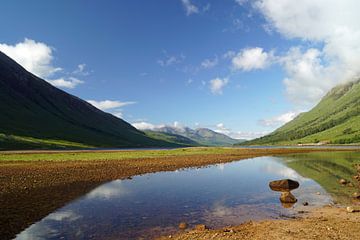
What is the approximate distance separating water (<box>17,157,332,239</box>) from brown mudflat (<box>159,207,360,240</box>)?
Answer: 6.56 feet

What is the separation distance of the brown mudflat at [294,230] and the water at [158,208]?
200cm

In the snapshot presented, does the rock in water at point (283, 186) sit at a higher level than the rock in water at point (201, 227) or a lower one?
higher

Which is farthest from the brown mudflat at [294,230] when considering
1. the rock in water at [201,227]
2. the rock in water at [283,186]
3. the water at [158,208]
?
the rock in water at [283,186]

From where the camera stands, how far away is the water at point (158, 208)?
2102cm

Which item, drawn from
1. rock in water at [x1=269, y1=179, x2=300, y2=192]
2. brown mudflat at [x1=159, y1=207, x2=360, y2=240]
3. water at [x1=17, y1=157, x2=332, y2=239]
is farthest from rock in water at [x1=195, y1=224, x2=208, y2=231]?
rock in water at [x1=269, y1=179, x2=300, y2=192]

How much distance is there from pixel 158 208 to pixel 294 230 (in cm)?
1288

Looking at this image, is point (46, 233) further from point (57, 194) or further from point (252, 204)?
point (252, 204)

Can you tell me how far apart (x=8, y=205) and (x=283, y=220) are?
24835 mm

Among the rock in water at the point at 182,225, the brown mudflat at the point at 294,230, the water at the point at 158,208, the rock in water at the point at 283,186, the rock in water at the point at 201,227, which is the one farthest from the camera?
the rock in water at the point at 283,186

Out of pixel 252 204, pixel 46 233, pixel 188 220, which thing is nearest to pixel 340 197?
pixel 252 204

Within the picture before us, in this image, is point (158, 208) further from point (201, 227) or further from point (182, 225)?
point (201, 227)

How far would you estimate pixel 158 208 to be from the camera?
2812 cm

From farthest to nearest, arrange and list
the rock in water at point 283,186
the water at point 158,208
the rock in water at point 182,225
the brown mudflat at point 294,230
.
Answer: the rock in water at point 283,186
the rock in water at point 182,225
the water at point 158,208
the brown mudflat at point 294,230

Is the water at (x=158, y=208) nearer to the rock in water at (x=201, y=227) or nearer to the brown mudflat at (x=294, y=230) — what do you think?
the rock in water at (x=201, y=227)
